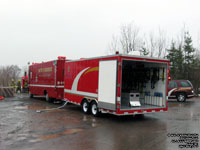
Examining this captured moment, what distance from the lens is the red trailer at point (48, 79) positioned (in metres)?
15.4

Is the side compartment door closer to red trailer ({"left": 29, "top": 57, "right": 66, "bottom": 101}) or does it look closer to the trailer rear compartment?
the trailer rear compartment

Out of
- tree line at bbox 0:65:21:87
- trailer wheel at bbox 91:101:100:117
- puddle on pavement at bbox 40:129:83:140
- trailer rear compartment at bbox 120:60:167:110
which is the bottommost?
puddle on pavement at bbox 40:129:83:140

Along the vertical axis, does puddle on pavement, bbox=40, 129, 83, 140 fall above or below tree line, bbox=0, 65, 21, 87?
below

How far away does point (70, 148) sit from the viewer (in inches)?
237

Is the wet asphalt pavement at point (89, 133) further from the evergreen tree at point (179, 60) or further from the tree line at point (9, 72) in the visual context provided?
the tree line at point (9, 72)

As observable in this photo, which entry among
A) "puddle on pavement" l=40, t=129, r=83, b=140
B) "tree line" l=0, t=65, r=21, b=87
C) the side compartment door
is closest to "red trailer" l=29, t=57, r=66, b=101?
the side compartment door

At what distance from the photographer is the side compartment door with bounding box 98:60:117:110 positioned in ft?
30.4

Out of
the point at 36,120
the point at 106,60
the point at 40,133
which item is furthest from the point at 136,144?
the point at 36,120

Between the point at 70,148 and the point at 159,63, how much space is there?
648cm

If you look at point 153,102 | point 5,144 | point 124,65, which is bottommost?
point 5,144

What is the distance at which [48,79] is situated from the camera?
16.5 meters

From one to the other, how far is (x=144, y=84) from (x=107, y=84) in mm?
3050

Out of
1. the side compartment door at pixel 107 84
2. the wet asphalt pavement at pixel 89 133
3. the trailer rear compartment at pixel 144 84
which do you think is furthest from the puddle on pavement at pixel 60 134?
the trailer rear compartment at pixel 144 84

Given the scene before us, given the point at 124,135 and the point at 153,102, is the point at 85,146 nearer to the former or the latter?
the point at 124,135
